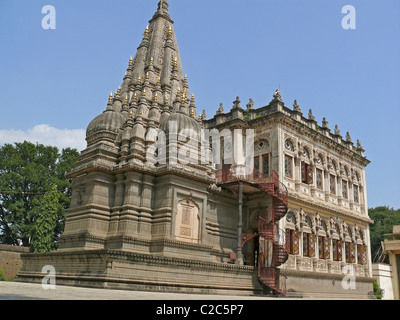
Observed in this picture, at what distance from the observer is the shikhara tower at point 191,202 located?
61.2ft

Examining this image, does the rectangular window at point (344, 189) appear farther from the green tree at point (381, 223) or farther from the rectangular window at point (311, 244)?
the green tree at point (381, 223)

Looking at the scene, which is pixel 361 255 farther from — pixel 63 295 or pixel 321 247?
pixel 63 295

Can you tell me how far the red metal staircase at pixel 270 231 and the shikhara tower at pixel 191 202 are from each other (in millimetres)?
68

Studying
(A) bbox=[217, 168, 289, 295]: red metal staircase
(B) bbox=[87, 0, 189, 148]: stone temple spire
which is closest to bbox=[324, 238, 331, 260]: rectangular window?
(A) bbox=[217, 168, 289, 295]: red metal staircase

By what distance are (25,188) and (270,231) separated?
84.1 ft

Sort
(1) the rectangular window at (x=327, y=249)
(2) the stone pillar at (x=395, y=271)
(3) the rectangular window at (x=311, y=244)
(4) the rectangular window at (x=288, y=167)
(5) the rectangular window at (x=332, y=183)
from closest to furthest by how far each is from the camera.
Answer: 1. (4) the rectangular window at (x=288, y=167)
2. (3) the rectangular window at (x=311, y=244)
3. (1) the rectangular window at (x=327, y=249)
4. (5) the rectangular window at (x=332, y=183)
5. (2) the stone pillar at (x=395, y=271)

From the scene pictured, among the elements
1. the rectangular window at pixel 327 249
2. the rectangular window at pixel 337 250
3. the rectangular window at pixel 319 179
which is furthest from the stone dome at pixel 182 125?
the rectangular window at pixel 337 250

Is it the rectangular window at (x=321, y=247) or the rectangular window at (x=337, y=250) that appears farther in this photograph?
the rectangular window at (x=337, y=250)

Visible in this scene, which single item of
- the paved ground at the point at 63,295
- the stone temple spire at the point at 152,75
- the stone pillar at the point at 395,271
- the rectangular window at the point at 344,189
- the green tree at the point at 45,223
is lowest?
the paved ground at the point at 63,295

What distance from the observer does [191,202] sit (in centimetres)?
2078

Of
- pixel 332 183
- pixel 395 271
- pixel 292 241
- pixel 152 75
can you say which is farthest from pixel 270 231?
pixel 395 271

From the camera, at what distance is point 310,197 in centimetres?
2805

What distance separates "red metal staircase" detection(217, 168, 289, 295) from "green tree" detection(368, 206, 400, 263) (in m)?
39.8
